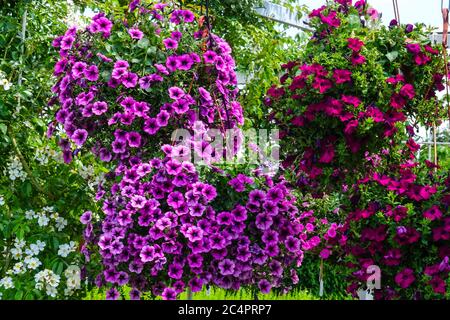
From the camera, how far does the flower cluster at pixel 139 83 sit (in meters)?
2.33

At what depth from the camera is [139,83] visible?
92.8 inches

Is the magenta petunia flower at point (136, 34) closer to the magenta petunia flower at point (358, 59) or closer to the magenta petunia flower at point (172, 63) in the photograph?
the magenta petunia flower at point (172, 63)

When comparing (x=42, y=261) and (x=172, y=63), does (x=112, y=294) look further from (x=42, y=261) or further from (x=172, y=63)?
(x=172, y=63)

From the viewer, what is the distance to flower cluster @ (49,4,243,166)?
233 cm

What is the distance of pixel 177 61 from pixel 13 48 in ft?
3.94

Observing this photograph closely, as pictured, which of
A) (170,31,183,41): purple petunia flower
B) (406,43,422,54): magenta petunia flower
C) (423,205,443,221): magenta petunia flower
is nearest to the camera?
(423,205,443,221): magenta petunia flower

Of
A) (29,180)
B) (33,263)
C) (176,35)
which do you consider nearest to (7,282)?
(33,263)

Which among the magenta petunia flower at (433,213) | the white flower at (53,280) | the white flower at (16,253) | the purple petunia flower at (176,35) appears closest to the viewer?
the magenta petunia flower at (433,213)

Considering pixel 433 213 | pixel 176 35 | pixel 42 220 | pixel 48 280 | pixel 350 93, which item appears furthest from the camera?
pixel 42 220

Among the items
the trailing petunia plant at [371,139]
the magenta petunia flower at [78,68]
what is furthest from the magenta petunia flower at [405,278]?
the magenta petunia flower at [78,68]

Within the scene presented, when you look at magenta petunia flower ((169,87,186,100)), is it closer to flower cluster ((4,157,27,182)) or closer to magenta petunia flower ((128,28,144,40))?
magenta petunia flower ((128,28,144,40))

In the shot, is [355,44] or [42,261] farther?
[42,261]

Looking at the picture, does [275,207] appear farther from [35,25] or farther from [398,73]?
[35,25]

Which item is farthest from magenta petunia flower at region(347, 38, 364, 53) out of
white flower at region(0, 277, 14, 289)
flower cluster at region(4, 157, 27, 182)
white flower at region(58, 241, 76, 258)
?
white flower at region(0, 277, 14, 289)
